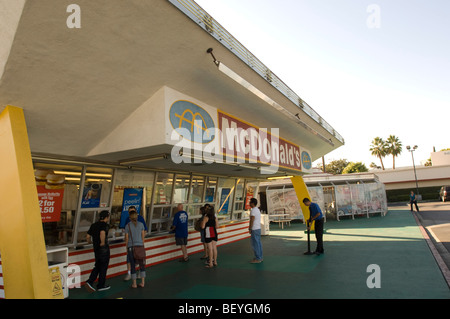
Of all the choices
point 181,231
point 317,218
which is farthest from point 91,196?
point 317,218

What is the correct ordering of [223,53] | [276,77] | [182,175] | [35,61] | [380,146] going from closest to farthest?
[35,61] → [223,53] → [276,77] → [182,175] → [380,146]

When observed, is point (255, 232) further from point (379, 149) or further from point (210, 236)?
point (379, 149)

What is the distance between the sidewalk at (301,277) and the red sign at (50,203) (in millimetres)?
1862

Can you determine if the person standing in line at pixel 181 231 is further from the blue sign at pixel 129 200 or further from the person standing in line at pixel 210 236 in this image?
the blue sign at pixel 129 200

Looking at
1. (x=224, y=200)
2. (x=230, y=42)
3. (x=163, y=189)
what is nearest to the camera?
(x=230, y=42)

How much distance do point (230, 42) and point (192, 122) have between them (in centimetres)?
199

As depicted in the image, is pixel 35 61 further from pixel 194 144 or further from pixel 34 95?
pixel 194 144

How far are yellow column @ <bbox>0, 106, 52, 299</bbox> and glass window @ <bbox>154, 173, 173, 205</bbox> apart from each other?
5.26 m

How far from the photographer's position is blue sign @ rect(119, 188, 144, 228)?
8454mm

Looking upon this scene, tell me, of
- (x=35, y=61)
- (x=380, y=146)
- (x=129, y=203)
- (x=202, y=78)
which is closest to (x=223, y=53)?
(x=202, y=78)

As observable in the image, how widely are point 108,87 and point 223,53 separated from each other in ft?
8.15

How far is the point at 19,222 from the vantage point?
13.8ft

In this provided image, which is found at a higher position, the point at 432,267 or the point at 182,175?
the point at 182,175
